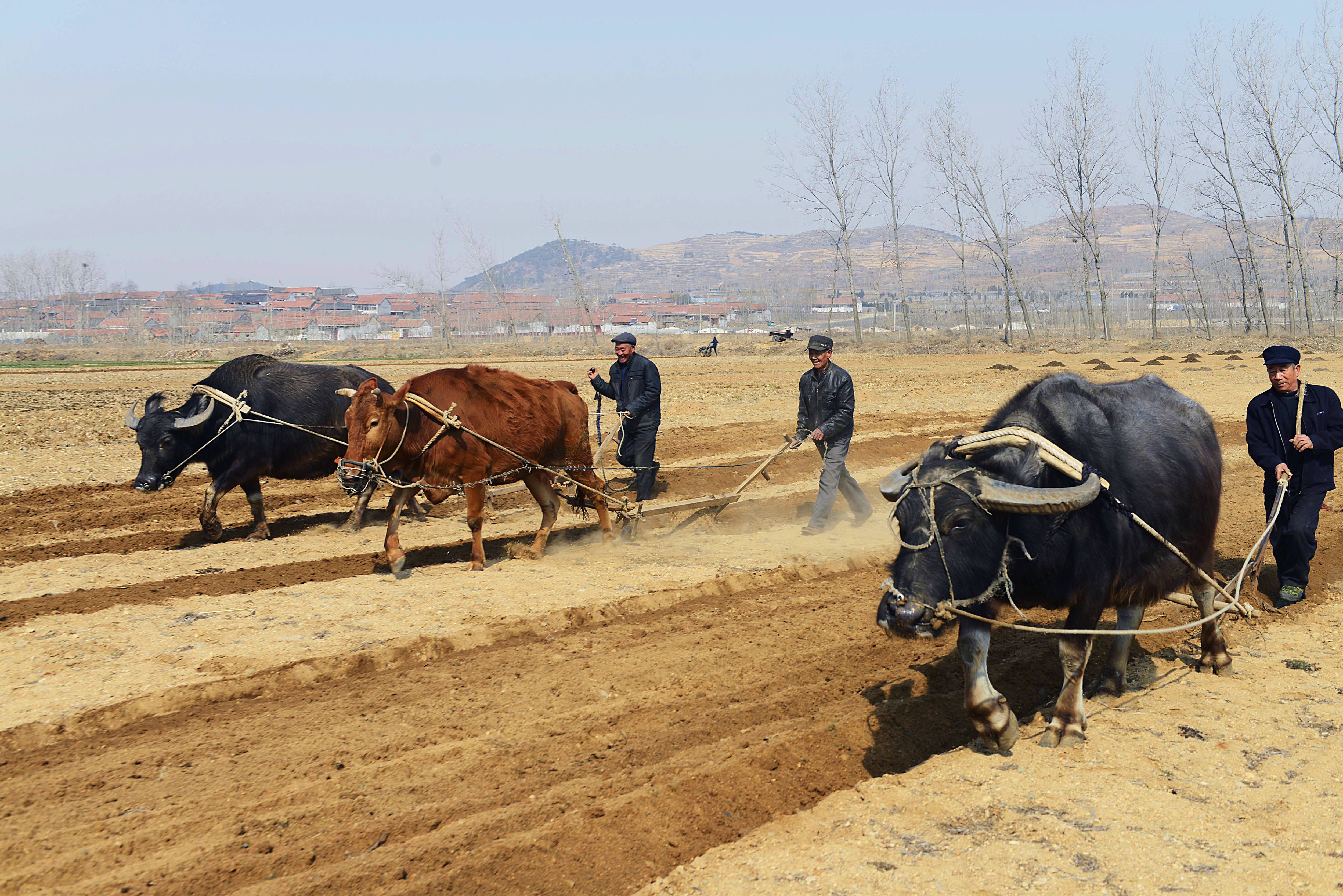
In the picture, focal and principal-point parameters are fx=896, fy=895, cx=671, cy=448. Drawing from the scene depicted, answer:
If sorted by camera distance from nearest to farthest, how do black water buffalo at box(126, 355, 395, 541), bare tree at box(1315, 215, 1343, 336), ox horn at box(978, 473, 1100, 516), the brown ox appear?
ox horn at box(978, 473, 1100, 516) → the brown ox → black water buffalo at box(126, 355, 395, 541) → bare tree at box(1315, 215, 1343, 336)

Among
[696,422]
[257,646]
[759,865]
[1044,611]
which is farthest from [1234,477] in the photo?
[257,646]

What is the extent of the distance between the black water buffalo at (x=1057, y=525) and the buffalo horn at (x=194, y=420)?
8.85 m

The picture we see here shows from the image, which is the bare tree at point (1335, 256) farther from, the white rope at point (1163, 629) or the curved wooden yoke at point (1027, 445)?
the curved wooden yoke at point (1027, 445)

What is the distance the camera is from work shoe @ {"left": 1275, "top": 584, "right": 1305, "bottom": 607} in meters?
7.55

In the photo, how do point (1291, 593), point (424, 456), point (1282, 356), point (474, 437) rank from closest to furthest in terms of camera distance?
point (1282, 356) < point (1291, 593) < point (424, 456) < point (474, 437)

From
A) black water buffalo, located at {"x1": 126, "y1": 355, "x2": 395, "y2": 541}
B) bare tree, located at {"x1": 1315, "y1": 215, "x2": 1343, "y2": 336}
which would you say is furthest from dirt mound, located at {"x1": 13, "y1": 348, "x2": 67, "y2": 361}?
bare tree, located at {"x1": 1315, "y1": 215, "x2": 1343, "y2": 336}

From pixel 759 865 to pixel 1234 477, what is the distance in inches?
508

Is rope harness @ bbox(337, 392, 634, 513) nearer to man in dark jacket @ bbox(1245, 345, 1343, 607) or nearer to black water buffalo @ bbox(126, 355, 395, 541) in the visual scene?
black water buffalo @ bbox(126, 355, 395, 541)

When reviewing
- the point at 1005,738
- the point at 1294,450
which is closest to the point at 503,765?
the point at 1005,738

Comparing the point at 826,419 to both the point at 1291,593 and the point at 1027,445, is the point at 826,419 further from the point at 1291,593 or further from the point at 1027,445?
the point at 1027,445

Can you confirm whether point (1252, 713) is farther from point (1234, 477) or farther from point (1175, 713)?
point (1234, 477)

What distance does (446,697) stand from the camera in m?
6.11

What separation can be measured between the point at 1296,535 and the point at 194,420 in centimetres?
1134

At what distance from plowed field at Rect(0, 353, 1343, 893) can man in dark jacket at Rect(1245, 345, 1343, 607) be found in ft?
1.90
